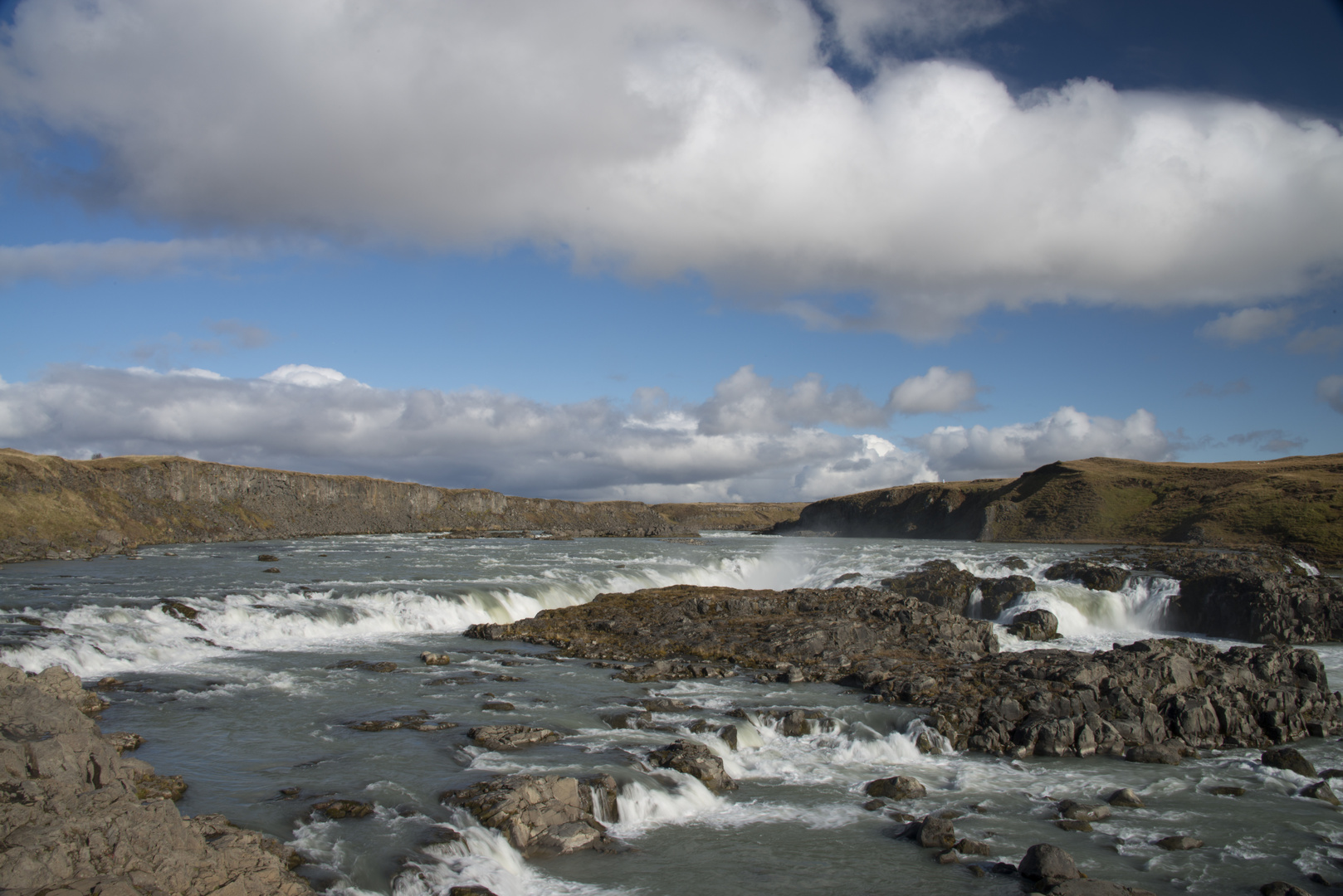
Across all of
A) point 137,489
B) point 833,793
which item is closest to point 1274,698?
point 833,793

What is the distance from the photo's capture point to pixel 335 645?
89.6 ft

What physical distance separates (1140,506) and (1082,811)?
95909 millimetres

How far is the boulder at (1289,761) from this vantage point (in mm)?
16500

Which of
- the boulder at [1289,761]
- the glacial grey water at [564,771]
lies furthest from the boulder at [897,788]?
the boulder at [1289,761]

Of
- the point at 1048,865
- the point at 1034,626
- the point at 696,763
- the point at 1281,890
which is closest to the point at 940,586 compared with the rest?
the point at 1034,626

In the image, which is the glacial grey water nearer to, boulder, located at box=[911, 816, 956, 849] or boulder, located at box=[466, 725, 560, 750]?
boulder, located at box=[911, 816, 956, 849]

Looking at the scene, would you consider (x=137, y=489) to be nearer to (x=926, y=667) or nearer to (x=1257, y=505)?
(x=926, y=667)

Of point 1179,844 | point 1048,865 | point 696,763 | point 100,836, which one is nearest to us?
point 100,836

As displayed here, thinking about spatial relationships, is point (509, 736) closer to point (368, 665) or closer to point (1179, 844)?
point (368, 665)

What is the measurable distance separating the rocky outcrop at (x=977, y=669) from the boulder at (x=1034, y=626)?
6.23m

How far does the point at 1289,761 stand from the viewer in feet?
55.0

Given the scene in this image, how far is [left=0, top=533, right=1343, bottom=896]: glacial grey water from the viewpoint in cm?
1129

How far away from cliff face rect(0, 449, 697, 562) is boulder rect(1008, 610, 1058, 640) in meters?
62.9

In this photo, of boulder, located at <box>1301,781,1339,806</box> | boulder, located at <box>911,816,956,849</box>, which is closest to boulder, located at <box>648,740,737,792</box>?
boulder, located at <box>911,816,956,849</box>
